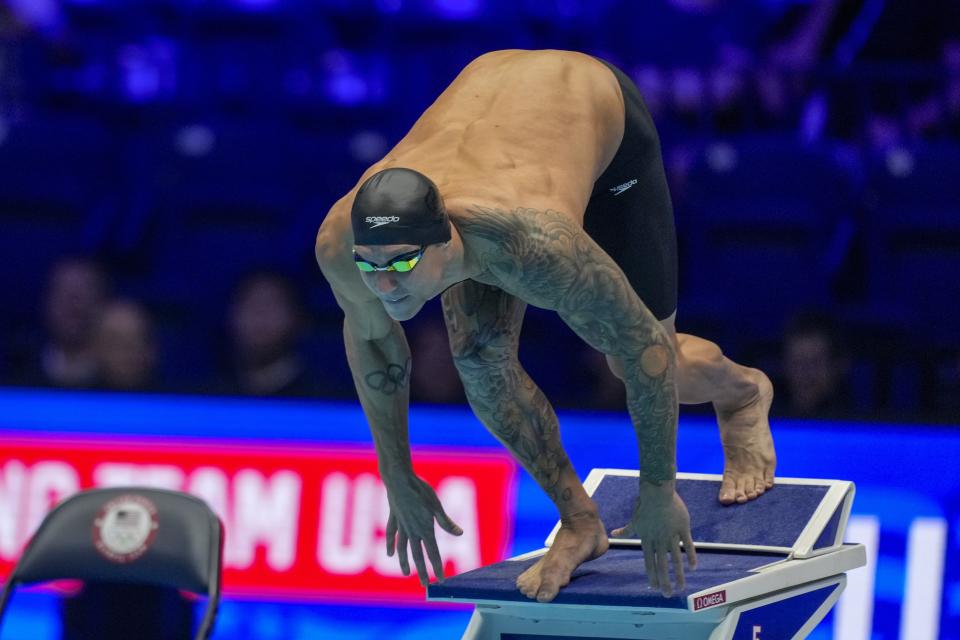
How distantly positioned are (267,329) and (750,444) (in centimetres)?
258

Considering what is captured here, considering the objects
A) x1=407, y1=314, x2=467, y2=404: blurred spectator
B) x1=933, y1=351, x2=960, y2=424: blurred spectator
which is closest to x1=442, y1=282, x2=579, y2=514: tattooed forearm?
x1=407, y1=314, x2=467, y2=404: blurred spectator

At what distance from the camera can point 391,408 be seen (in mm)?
3994

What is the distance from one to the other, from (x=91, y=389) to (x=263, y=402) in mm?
762

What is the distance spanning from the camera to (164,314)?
711 centimetres

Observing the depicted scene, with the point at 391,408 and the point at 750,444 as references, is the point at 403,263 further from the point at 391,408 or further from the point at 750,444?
the point at 750,444

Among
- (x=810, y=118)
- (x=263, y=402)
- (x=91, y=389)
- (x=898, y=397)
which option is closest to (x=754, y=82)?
(x=810, y=118)

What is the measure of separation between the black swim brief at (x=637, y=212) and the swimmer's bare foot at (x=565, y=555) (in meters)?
0.64

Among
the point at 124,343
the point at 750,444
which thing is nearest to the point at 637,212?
the point at 750,444

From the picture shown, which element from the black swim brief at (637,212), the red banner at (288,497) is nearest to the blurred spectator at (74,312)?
the red banner at (288,497)

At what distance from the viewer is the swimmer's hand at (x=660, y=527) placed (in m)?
3.73

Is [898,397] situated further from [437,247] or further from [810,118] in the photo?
[437,247]

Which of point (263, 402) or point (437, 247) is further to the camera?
point (263, 402)

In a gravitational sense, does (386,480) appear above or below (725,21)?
below

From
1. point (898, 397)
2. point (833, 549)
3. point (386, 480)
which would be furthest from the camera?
point (898, 397)
